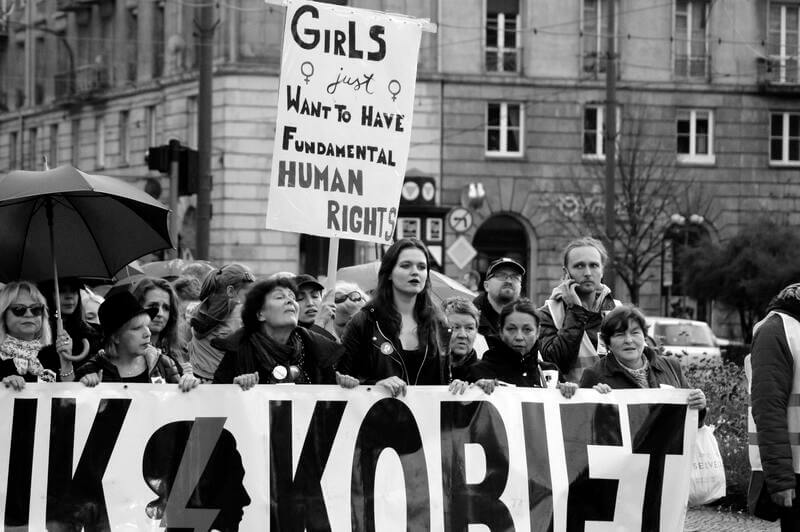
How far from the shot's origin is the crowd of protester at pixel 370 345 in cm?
774

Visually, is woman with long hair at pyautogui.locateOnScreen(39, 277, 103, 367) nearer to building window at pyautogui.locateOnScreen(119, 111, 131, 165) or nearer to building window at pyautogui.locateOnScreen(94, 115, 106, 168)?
building window at pyautogui.locateOnScreen(119, 111, 131, 165)

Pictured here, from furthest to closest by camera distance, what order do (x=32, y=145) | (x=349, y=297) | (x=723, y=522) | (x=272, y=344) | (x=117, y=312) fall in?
(x=32, y=145) → (x=723, y=522) → (x=349, y=297) → (x=117, y=312) → (x=272, y=344)

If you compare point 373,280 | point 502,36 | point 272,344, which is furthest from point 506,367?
point 502,36

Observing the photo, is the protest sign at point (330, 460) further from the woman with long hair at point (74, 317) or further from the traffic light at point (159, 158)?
the traffic light at point (159, 158)

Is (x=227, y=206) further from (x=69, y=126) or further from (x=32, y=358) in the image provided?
(x=32, y=358)

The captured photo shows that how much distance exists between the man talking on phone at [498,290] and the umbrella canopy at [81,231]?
1.86 m

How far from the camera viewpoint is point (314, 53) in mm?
10289

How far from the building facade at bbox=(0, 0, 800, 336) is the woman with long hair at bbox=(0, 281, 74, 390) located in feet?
110

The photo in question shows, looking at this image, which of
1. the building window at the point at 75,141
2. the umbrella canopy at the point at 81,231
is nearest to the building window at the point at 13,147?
the building window at the point at 75,141

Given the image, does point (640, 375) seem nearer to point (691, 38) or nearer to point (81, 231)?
point (81, 231)

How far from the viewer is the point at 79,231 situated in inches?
368

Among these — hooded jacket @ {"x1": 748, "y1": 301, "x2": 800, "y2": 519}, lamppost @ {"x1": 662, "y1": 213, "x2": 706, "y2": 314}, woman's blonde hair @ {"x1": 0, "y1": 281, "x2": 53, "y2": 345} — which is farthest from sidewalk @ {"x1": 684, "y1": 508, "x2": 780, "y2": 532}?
lamppost @ {"x1": 662, "y1": 213, "x2": 706, "y2": 314}

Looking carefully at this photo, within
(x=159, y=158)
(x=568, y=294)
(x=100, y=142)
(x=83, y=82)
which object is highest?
(x=83, y=82)

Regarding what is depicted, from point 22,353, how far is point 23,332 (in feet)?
0.33
